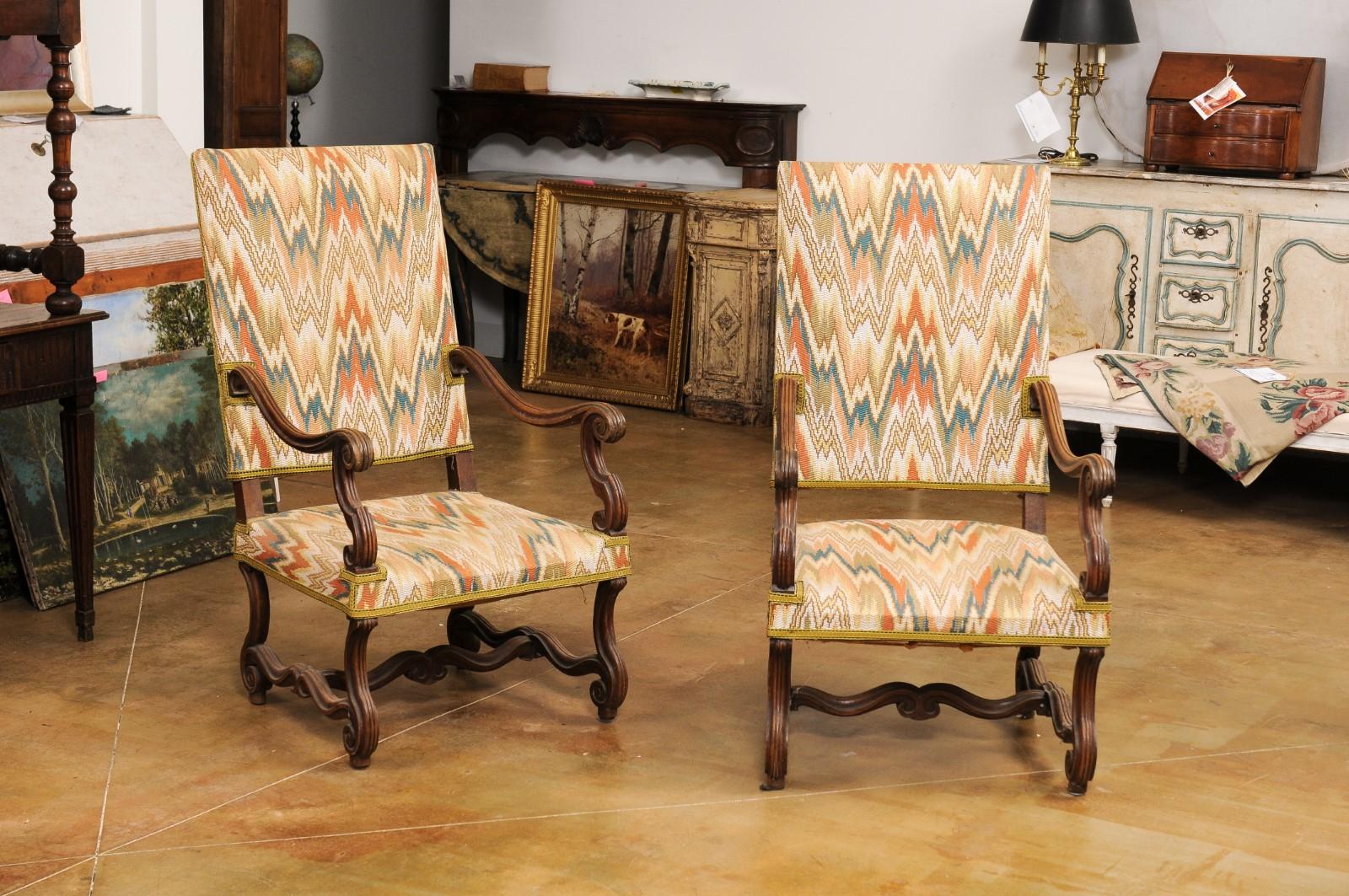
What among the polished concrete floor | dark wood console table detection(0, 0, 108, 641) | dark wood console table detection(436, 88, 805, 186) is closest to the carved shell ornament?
the polished concrete floor

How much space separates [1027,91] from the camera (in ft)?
21.8

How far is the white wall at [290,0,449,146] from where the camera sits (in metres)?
8.93

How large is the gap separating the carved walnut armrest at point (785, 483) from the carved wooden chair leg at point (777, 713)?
159 mm

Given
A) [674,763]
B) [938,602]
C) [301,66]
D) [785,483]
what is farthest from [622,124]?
[938,602]

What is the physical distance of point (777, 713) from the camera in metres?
3.27

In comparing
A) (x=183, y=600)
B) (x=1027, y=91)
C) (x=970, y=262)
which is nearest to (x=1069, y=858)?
(x=970, y=262)

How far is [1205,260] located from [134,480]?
3.72 m

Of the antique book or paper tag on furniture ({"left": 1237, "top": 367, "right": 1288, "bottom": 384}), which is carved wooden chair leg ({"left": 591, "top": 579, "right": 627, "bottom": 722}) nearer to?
paper tag on furniture ({"left": 1237, "top": 367, "right": 1288, "bottom": 384})

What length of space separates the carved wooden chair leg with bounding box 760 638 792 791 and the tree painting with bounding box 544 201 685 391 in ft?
13.0

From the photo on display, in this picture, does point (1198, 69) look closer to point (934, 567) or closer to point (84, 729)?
point (934, 567)

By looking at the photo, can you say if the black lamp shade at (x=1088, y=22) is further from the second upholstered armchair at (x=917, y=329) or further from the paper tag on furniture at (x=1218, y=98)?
the second upholstered armchair at (x=917, y=329)

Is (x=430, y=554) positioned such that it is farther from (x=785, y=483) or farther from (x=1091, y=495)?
(x=1091, y=495)

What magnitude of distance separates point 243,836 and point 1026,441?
182 cm

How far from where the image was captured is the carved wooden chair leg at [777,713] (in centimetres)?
324
